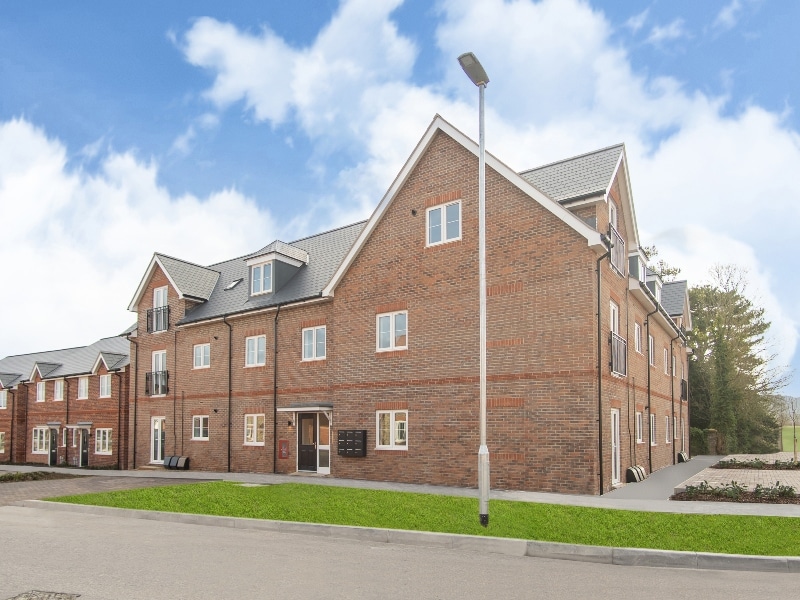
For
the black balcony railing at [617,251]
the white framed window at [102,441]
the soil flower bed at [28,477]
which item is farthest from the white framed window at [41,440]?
the black balcony railing at [617,251]

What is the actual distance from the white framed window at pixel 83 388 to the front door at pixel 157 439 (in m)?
9.75

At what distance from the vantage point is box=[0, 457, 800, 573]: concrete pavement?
336 inches

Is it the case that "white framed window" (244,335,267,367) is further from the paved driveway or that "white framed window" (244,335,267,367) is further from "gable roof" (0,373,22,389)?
"gable roof" (0,373,22,389)

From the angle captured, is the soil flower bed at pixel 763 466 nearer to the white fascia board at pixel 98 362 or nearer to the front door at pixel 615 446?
the front door at pixel 615 446

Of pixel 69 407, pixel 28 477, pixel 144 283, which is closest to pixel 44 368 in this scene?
pixel 69 407

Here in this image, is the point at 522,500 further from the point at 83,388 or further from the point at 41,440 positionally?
the point at 41,440

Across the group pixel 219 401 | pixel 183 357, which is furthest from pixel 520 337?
pixel 183 357

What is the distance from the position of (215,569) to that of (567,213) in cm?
1157

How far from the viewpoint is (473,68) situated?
1151 cm

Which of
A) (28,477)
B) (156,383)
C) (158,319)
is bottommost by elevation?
(28,477)

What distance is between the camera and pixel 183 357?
90.2ft

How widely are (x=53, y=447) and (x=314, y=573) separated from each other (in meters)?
36.0

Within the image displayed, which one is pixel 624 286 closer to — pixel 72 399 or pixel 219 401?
pixel 219 401

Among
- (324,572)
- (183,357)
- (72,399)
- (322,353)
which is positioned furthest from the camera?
(72,399)
